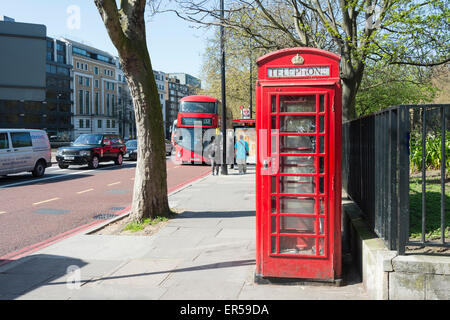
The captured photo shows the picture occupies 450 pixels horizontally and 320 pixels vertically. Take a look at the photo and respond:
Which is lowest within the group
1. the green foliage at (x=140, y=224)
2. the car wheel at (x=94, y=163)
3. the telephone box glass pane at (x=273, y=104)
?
the green foliage at (x=140, y=224)

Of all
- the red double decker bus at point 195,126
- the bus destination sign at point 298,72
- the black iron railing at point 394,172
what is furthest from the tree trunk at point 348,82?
the red double decker bus at point 195,126

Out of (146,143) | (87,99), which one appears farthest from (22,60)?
(87,99)

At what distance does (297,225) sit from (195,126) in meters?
22.1

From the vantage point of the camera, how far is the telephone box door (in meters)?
5.02

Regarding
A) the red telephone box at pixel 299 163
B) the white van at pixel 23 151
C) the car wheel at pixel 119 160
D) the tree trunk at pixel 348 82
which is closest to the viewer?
the red telephone box at pixel 299 163

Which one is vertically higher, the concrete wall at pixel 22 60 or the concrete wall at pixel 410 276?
the concrete wall at pixel 22 60

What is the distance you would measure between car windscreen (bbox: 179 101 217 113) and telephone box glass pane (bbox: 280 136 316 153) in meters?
22.4

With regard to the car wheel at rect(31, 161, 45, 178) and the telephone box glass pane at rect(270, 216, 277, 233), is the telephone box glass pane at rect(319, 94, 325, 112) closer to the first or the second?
the telephone box glass pane at rect(270, 216, 277, 233)

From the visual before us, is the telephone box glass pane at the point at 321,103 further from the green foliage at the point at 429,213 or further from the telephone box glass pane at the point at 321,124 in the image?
the green foliage at the point at 429,213

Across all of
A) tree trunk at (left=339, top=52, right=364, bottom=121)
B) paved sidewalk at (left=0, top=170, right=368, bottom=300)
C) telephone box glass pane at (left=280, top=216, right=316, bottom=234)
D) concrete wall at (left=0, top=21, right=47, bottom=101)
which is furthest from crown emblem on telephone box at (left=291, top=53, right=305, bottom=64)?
tree trunk at (left=339, top=52, right=364, bottom=121)

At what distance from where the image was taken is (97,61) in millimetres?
98812

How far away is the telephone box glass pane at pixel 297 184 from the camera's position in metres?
5.15

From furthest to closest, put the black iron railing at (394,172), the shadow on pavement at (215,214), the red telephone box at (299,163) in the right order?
the shadow on pavement at (215,214) < the red telephone box at (299,163) < the black iron railing at (394,172)

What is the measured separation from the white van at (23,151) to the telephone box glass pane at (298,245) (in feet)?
47.7
